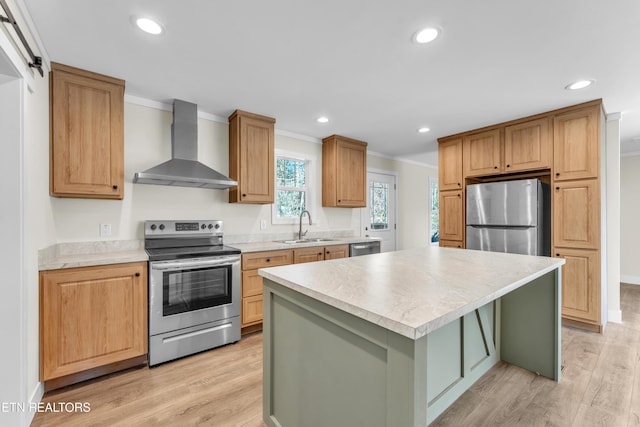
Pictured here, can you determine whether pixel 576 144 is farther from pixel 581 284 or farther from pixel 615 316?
pixel 615 316

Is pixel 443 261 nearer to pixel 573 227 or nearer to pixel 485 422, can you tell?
pixel 485 422

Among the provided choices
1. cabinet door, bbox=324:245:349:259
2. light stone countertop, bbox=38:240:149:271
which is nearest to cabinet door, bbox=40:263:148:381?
light stone countertop, bbox=38:240:149:271

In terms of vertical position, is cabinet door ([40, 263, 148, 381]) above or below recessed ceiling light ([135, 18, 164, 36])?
below

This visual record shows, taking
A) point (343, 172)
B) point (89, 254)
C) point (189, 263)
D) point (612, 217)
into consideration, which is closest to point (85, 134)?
point (89, 254)

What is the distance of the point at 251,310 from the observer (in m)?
2.89

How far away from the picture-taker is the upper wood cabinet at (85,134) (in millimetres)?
2184

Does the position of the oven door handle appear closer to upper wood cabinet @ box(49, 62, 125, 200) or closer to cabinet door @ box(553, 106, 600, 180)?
upper wood cabinet @ box(49, 62, 125, 200)

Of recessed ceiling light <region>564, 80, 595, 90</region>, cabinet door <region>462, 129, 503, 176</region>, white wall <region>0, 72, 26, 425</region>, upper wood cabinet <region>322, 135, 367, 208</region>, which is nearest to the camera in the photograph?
white wall <region>0, 72, 26, 425</region>

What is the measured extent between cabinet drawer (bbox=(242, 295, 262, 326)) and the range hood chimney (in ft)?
3.88

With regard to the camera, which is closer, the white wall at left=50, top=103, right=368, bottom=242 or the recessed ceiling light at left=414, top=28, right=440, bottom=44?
the recessed ceiling light at left=414, top=28, right=440, bottom=44

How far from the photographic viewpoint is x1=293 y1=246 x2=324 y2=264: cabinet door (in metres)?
3.22

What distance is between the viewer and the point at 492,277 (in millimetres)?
1375

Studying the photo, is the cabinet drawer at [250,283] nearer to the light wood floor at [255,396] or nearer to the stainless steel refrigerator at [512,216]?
the light wood floor at [255,396]

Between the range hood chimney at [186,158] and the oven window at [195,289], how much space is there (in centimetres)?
85
